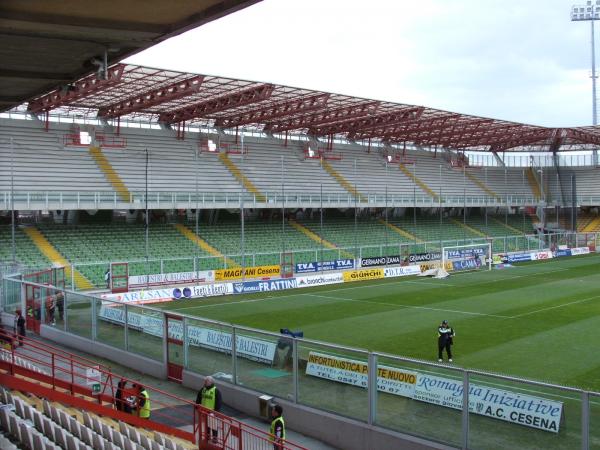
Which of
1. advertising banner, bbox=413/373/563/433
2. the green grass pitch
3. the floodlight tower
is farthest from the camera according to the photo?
the floodlight tower

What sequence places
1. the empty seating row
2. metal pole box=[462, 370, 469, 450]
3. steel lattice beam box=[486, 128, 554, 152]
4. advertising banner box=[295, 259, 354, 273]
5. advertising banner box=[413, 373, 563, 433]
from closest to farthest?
the empty seating row
advertising banner box=[413, 373, 563, 433]
metal pole box=[462, 370, 469, 450]
advertising banner box=[295, 259, 354, 273]
steel lattice beam box=[486, 128, 554, 152]

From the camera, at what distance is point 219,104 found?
4775 centimetres

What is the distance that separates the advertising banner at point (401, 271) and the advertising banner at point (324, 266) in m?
2.74

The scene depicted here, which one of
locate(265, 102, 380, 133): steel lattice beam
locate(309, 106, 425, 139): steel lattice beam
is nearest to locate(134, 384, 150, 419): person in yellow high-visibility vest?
locate(265, 102, 380, 133): steel lattice beam

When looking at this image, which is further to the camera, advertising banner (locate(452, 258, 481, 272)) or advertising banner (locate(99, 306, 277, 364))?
advertising banner (locate(452, 258, 481, 272))

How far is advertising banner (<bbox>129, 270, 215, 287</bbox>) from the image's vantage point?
124 ft

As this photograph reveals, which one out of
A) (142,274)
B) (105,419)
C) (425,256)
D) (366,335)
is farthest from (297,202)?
(105,419)

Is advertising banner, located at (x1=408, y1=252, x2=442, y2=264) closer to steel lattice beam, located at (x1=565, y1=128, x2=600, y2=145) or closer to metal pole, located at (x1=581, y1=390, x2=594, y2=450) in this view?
steel lattice beam, located at (x1=565, y1=128, x2=600, y2=145)

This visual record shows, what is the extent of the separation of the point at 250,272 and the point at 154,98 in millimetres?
13460

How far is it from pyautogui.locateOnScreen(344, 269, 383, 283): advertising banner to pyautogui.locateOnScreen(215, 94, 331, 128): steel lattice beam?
1276cm

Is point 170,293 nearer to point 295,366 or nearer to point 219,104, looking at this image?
point 219,104

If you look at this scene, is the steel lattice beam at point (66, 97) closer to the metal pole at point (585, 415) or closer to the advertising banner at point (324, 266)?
the advertising banner at point (324, 266)

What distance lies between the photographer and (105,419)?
13312mm

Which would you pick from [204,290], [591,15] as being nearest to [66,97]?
[204,290]
